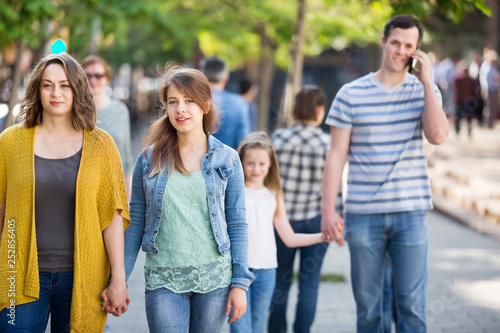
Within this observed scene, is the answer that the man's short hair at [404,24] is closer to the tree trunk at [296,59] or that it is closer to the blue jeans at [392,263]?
the blue jeans at [392,263]

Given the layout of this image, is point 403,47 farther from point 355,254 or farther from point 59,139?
point 59,139

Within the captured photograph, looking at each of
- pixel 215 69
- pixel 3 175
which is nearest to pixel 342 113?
pixel 3 175

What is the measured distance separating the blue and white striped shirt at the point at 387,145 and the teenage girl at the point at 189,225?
1095 mm

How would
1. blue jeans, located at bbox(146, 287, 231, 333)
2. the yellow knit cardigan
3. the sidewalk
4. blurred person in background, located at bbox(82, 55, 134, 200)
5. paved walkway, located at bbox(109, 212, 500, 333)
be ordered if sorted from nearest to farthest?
the yellow knit cardigan < blue jeans, located at bbox(146, 287, 231, 333) < blurred person in background, located at bbox(82, 55, 134, 200) < paved walkway, located at bbox(109, 212, 500, 333) < the sidewalk

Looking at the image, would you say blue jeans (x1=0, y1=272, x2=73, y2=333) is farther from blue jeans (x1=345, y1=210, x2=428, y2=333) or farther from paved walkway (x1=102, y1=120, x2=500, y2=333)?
paved walkway (x1=102, y1=120, x2=500, y2=333)

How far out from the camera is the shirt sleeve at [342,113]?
429cm

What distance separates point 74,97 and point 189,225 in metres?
0.79

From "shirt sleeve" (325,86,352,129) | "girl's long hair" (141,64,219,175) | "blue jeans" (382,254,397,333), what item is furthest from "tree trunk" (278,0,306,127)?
"girl's long hair" (141,64,219,175)

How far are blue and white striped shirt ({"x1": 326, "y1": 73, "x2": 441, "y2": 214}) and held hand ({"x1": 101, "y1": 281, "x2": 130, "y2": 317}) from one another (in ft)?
5.30

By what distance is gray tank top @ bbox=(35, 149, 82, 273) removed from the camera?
3133 mm

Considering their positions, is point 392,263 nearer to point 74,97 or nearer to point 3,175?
point 74,97

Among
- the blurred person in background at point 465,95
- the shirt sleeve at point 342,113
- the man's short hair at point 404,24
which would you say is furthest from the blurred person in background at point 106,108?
the blurred person in background at point 465,95

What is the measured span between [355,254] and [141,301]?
130 inches

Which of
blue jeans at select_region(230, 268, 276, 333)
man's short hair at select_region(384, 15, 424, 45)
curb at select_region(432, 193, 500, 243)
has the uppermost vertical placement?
man's short hair at select_region(384, 15, 424, 45)
